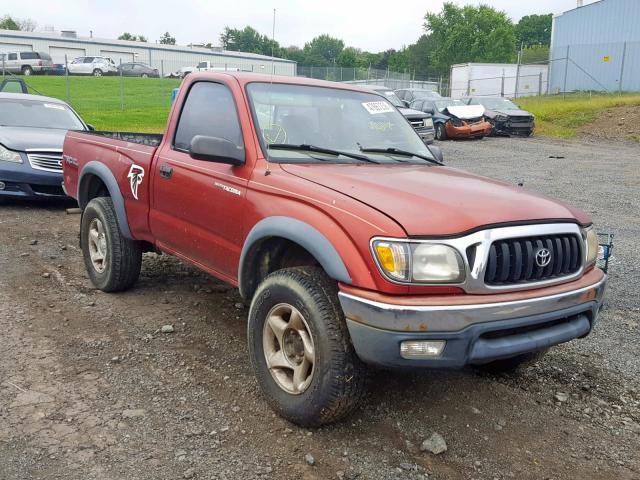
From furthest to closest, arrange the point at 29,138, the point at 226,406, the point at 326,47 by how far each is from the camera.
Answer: the point at 326,47
the point at 29,138
the point at 226,406

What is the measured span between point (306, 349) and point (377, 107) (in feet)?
7.02

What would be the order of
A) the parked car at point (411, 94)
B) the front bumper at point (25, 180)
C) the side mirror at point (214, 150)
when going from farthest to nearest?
1. the parked car at point (411, 94)
2. the front bumper at point (25, 180)
3. the side mirror at point (214, 150)

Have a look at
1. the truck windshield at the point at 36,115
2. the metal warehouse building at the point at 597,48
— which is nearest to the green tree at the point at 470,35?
the metal warehouse building at the point at 597,48

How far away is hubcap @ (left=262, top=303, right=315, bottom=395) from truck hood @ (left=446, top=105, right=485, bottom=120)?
65.0 feet

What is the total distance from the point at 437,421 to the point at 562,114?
987 inches

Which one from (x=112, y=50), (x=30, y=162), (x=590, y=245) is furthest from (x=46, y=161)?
(x=112, y=50)

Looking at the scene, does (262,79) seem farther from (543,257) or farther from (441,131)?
(441,131)

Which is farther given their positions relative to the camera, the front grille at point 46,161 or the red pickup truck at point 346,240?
the front grille at point 46,161

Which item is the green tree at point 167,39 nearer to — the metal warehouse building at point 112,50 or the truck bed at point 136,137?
the metal warehouse building at point 112,50

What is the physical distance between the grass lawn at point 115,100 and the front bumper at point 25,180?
941cm

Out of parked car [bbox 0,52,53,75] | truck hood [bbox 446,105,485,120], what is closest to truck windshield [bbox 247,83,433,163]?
truck hood [bbox 446,105,485,120]

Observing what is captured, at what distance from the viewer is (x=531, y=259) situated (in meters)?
3.16

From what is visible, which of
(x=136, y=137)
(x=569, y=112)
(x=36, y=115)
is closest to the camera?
(x=136, y=137)

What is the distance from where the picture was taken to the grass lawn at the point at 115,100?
73.0ft
